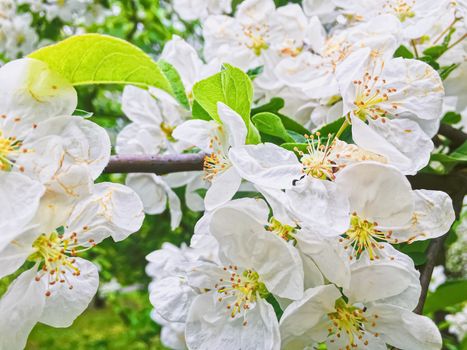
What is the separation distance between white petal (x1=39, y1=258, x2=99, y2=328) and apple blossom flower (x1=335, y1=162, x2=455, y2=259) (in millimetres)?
301

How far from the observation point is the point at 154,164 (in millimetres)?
799

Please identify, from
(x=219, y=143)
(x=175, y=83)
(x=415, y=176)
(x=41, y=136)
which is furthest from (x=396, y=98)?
(x=41, y=136)

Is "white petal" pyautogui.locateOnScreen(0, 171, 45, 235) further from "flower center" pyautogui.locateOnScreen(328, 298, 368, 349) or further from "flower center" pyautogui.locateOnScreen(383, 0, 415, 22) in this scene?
"flower center" pyautogui.locateOnScreen(383, 0, 415, 22)

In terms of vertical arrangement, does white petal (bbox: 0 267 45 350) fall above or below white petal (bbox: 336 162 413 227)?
below

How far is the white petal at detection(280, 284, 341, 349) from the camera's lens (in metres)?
0.65

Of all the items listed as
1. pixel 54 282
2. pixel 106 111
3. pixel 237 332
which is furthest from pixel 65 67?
pixel 106 111

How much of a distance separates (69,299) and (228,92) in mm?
306

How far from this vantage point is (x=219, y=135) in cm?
77

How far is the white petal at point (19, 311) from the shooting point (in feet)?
2.12

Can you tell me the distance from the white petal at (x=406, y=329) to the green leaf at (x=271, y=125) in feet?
0.77

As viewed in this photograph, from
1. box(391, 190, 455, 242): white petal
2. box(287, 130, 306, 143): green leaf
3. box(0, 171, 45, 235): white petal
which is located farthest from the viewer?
box(287, 130, 306, 143): green leaf

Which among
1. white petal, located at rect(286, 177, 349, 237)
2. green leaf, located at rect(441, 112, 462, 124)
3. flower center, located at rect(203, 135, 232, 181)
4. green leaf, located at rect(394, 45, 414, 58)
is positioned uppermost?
white petal, located at rect(286, 177, 349, 237)


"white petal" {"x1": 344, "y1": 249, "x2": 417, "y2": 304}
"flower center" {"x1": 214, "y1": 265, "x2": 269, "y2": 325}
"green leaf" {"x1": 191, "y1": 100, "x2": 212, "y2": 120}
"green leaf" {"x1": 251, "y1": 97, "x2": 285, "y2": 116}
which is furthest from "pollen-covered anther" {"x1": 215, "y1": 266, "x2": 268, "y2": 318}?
"green leaf" {"x1": 251, "y1": 97, "x2": 285, "y2": 116}

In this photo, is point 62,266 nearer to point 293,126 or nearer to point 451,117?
point 293,126
